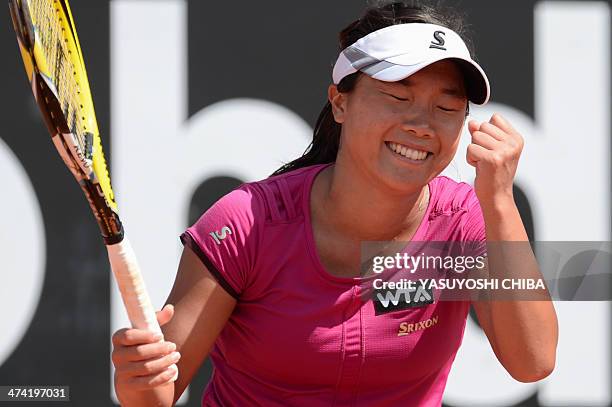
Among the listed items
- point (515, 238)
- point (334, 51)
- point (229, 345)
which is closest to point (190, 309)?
point (229, 345)

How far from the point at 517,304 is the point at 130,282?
0.85m

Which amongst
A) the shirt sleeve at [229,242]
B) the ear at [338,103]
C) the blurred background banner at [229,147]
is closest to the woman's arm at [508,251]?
the ear at [338,103]

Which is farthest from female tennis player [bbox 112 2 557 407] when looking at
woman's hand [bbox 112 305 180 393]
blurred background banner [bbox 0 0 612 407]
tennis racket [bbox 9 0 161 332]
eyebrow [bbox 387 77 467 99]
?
blurred background banner [bbox 0 0 612 407]

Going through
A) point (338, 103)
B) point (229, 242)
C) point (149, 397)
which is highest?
point (338, 103)

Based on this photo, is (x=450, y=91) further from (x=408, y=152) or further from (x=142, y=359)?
(x=142, y=359)

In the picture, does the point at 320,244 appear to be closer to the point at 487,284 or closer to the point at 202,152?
the point at 487,284

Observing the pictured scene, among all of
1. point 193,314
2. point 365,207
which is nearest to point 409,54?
point 365,207

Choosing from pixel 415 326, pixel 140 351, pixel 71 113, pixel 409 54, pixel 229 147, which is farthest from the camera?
pixel 229 147

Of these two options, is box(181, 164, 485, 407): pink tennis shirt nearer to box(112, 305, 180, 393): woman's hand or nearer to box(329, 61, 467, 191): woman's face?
box(329, 61, 467, 191): woman's face

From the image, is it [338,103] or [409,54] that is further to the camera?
[338,103]

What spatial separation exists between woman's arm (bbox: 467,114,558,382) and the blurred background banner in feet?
3.60

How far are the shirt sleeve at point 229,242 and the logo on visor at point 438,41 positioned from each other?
0.49 m

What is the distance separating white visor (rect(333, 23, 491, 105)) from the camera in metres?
2.21

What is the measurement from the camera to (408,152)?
227 centimetres
